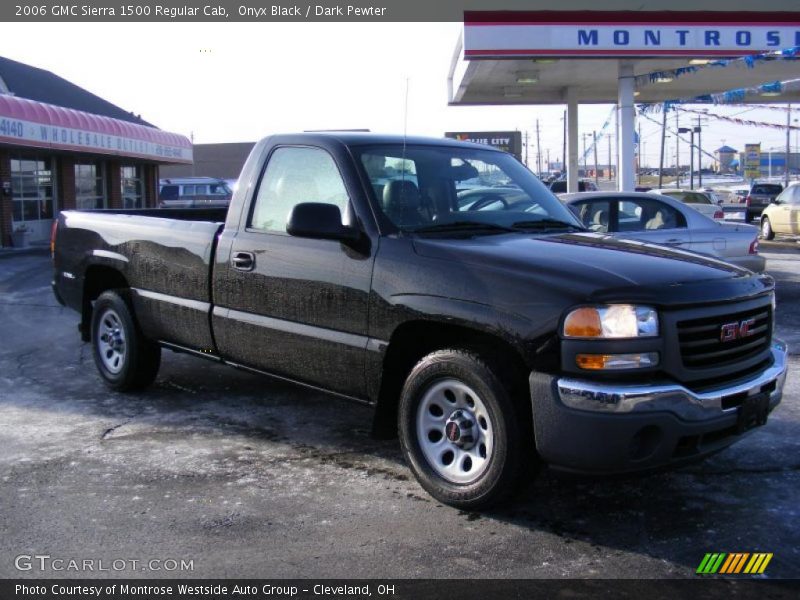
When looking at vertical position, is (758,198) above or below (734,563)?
above

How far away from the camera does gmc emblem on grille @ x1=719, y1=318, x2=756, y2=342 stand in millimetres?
4020

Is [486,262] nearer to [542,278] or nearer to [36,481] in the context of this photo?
[542,278]

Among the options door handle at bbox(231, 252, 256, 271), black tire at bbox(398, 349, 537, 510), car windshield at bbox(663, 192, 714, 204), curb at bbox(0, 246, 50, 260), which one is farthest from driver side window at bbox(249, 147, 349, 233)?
car windshield at bbox(663, 192, 714, 204)

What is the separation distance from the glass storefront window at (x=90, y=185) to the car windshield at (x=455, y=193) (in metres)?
23.8

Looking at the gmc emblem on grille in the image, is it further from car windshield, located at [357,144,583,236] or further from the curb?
the curb

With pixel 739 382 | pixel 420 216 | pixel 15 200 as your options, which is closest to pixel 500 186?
pixel 420 216

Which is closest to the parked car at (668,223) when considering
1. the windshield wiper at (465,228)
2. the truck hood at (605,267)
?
the windshield wiper at (465,228)

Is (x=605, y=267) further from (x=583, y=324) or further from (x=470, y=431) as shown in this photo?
(x=470, y=431)

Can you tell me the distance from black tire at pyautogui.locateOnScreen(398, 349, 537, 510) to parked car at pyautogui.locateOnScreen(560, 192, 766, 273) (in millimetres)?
6689

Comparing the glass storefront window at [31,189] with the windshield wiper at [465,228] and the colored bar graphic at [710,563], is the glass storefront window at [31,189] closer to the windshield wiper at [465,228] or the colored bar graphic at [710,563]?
the windshield wiper at [465,228]

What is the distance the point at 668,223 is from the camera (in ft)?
35.1

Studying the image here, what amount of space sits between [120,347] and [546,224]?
359cm

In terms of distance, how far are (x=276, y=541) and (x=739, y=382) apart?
7.72 feet

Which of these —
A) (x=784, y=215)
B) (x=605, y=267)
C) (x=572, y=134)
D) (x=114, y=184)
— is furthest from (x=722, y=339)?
(x=114, y=184)
